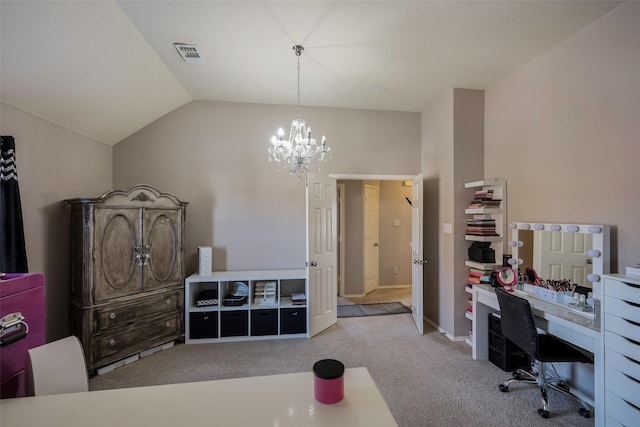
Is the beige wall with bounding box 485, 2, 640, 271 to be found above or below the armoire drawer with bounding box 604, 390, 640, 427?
above

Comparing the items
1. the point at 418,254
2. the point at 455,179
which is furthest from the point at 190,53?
the point at 418,254

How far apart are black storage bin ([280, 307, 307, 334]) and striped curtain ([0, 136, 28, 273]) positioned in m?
2.42

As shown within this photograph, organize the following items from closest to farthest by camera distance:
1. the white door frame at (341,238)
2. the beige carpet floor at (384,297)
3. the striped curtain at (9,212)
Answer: the striped curtain at (9,212) → the beige carpet floor at (384,297) → the white door frame at (341,238)

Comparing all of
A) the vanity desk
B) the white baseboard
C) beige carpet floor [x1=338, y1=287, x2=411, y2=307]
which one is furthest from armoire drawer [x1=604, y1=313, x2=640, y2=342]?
beige carpet floor [x1=338, y1=287, x2=411, y2=307]

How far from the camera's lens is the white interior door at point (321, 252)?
340 centimetres

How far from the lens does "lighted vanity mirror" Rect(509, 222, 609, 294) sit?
207 cm

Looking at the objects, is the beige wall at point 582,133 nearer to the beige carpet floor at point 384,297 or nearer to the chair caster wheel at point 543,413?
the chair caster wheel at point 543,413

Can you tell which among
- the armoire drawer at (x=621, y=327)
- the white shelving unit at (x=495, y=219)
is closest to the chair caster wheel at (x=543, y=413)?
the armoire drawer at (x=621, y=327)

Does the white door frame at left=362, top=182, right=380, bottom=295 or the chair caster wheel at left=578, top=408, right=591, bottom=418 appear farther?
the white door frame at left=362, top=182, right=380, bottom=295

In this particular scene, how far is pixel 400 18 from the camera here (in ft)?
7.05

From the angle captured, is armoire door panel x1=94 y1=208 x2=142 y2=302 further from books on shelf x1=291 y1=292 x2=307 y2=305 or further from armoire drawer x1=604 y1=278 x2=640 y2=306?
armoire drawer x1=604 y1=278 x2=640 y2=306

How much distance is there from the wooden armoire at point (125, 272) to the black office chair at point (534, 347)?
3.35 m

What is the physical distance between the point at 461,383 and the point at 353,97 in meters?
3.35

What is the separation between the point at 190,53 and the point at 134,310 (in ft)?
8.64
